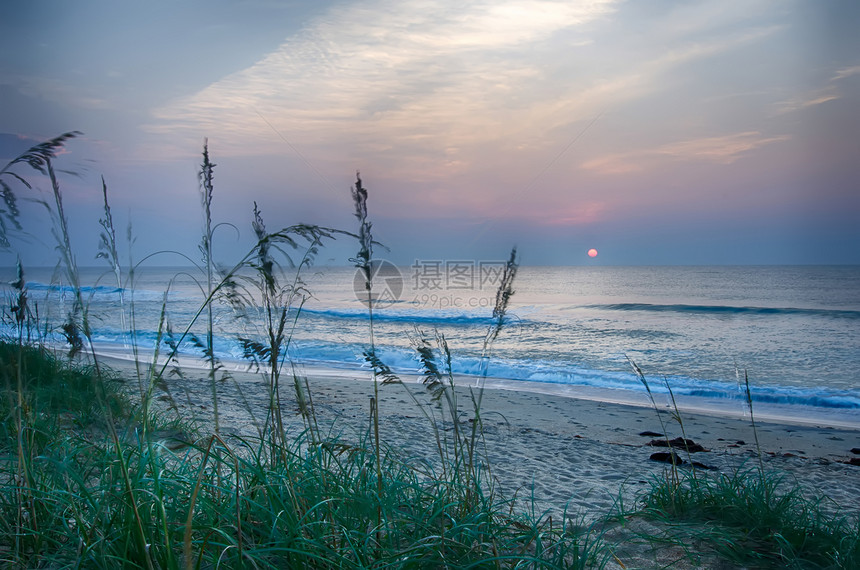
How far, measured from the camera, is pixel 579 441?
265 inches

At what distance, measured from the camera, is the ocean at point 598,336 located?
970 centimetres

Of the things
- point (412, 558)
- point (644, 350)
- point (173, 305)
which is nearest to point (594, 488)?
point (412, 558)

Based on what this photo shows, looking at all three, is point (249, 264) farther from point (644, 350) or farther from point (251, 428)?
point (644, 350)

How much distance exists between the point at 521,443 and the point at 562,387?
218 inches

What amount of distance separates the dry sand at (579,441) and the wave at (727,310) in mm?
21002

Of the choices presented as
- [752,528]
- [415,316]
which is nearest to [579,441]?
[752,528]

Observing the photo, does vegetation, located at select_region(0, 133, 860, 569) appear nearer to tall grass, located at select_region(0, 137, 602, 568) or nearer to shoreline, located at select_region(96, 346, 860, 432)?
tall grass, located at select_region(0, 137, 602, 568)

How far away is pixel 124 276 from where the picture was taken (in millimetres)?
2939

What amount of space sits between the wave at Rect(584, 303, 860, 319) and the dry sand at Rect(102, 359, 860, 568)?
21.0 meters

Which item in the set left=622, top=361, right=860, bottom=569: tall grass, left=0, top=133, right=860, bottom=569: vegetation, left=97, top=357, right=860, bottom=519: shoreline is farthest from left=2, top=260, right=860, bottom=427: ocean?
left=622, top=361, right=860, bottom=569: tall grass

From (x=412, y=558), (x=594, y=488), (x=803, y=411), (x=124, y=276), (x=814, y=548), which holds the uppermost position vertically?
(x=124, y=276)

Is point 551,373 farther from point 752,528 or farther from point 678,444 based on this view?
point 752,528

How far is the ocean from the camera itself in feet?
31.8

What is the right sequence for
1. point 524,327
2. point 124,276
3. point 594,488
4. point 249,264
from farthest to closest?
point 524,327 < point 594,488 < point 124,276 < point 249,264
